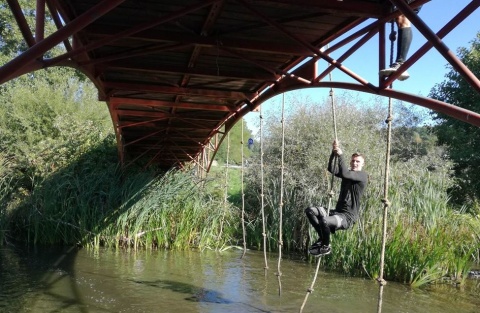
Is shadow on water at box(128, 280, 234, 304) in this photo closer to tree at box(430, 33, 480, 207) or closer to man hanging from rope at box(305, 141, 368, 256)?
man hanging from rope at box(305, 141, 368, 256)

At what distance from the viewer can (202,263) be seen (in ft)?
35.8

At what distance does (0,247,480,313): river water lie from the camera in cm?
730

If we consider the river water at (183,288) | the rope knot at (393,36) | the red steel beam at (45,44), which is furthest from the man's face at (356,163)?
the red steel beam at (45,44)

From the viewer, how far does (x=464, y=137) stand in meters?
14.8

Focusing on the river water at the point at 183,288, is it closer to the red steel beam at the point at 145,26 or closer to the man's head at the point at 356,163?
the man's head at the point at 356,163

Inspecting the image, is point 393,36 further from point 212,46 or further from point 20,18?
point 20,18

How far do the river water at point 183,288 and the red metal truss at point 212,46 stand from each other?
11.2ft

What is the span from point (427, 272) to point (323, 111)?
27.0ft

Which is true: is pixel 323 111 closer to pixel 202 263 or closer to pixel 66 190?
pixel 202 263

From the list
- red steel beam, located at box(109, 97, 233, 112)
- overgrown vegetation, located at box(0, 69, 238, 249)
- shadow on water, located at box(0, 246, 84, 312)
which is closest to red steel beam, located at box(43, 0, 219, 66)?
shadow on water, located at box(0, 246, 84, 312)

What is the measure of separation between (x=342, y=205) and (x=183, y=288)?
407cm

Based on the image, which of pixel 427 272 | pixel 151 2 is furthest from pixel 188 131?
pixel 151 2

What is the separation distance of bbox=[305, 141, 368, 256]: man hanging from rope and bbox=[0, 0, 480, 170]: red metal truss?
94 centimetres

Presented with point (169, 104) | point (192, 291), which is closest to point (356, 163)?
point (192, 291)
